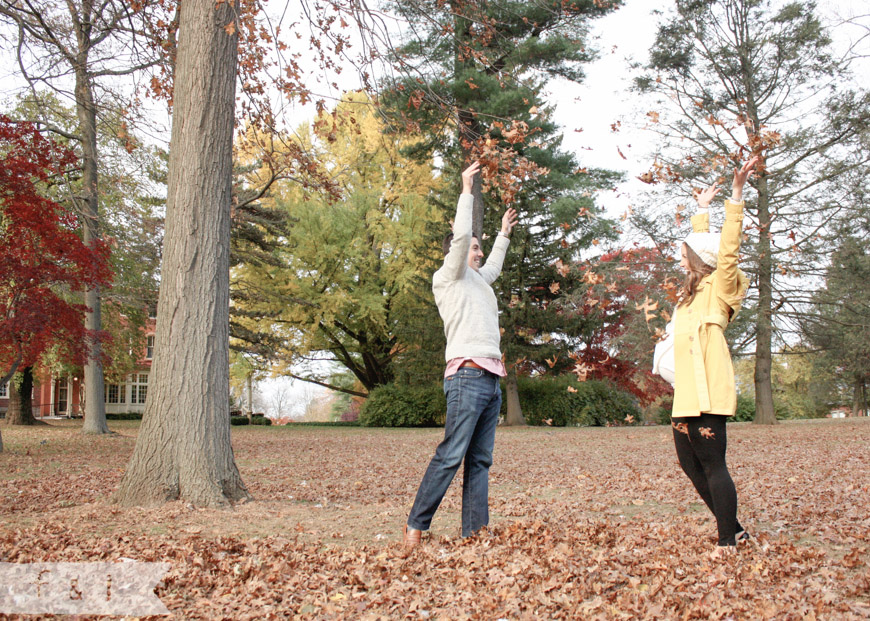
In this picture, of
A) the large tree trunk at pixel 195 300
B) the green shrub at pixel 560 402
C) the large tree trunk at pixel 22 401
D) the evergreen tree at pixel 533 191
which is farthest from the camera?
the large tree trunk at pixel 22 401

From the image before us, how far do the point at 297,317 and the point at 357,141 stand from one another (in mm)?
6569

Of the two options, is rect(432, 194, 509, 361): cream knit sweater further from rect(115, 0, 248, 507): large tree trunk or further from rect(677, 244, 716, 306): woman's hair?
rect(115, 0, 248, 507): large tree trunk

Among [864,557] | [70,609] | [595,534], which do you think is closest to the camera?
[70,609]

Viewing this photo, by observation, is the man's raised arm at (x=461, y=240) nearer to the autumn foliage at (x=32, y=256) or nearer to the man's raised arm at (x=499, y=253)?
the man's raised arm at (x=499, y=253)

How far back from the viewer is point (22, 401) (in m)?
22.4

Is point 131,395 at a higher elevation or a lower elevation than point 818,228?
lower

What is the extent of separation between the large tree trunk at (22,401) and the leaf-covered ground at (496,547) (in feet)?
56.3

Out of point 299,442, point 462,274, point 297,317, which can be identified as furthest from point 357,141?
point 462,274

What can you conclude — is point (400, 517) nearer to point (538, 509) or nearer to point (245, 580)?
point (538, 509)

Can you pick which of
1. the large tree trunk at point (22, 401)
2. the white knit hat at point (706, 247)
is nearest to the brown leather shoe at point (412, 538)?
the white knit hat at point (706, 247)

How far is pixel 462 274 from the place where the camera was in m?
3.78

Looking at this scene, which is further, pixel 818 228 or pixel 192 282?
pixel 818 228

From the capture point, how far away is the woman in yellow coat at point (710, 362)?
3404 millimetres

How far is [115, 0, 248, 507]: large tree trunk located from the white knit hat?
3745 mm
